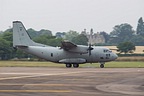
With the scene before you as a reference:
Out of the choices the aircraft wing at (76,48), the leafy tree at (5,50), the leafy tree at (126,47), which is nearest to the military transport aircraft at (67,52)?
the aircraft wing at (76,48)

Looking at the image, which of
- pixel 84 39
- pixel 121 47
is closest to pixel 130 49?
pixel 121 47

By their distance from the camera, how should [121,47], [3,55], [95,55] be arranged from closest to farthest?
1. [95,55]
2. [3,55]
3. [121,47]

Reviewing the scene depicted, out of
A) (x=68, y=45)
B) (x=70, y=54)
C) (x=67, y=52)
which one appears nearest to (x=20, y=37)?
(x=67, y=52)

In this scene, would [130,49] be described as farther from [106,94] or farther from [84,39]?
[106,94]

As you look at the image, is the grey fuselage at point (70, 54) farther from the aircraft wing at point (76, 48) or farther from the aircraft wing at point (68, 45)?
the aircraft wing at point (68, 45)

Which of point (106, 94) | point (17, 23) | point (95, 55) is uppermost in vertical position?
point (17, 23)

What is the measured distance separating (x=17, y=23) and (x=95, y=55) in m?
11.2

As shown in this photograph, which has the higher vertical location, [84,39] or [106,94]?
[84,39]

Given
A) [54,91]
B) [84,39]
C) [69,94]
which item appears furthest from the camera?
[84,39]

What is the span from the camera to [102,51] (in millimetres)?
54812

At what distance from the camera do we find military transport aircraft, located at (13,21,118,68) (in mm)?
54688

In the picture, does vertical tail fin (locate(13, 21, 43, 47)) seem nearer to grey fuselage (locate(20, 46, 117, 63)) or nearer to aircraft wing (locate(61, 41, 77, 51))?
grey fuselage (locate(20, 46, 117, 63))

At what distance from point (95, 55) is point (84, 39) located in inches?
3632

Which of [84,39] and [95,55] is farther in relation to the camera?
[84,39]
